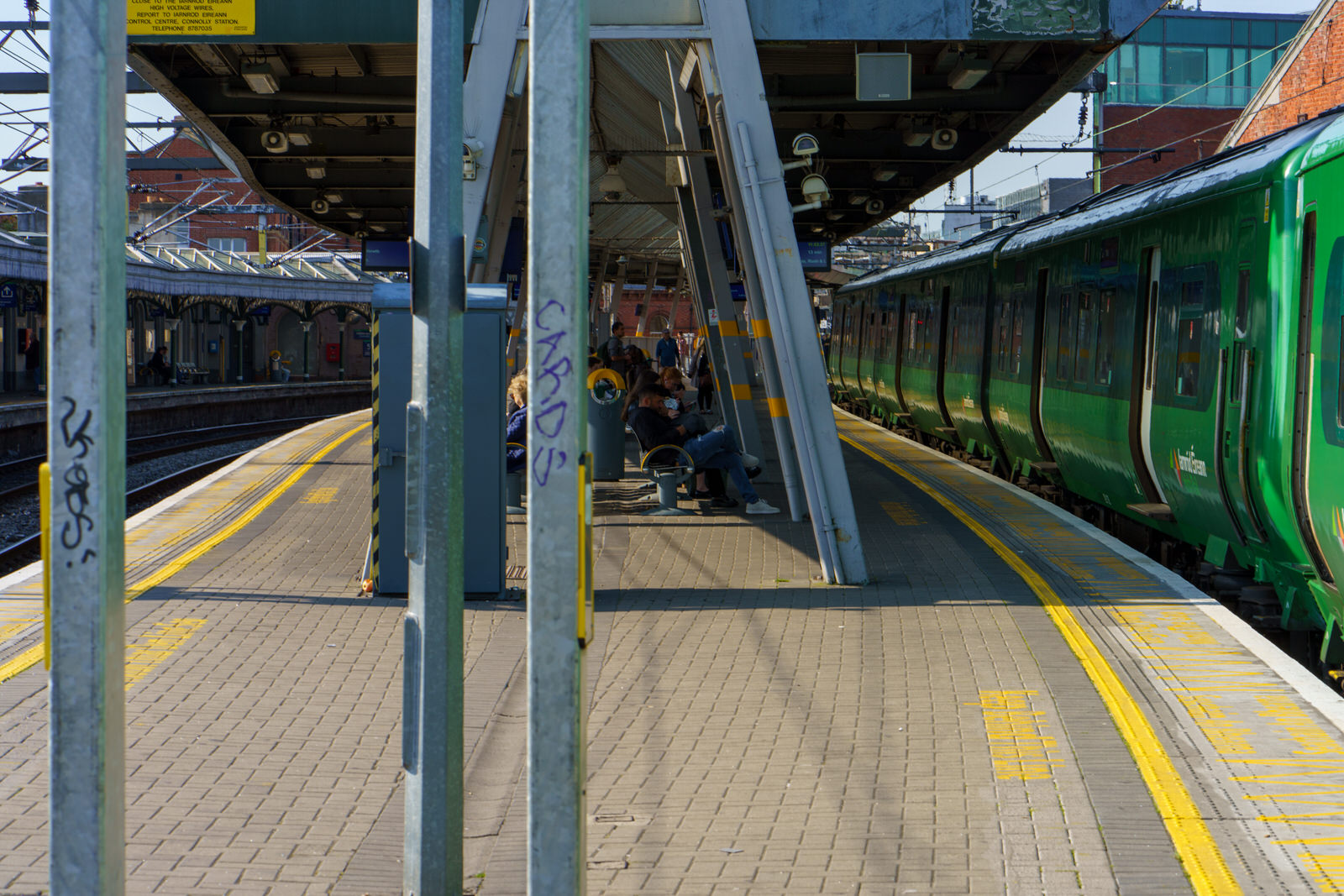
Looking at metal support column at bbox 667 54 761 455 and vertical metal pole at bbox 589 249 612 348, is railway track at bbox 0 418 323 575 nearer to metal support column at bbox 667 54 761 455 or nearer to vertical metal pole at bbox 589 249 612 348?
metal support column at bbox 667 54 761 455

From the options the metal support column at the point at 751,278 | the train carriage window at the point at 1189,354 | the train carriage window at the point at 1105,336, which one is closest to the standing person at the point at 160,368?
the metal support column at the point at 751,278

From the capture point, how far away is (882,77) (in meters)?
11.3

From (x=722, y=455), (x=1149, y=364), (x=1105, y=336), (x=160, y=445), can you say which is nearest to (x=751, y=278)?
(x=722, y=455)

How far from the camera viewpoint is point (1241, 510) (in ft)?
28.7

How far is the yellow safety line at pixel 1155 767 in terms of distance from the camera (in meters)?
4.73

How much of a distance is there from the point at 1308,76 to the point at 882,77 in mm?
23430

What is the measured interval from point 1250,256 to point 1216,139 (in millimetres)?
49151

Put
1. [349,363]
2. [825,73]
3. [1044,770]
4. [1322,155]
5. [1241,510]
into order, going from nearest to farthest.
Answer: [1044,770], [1322,155], [1241,510], [825,73], [349,363]

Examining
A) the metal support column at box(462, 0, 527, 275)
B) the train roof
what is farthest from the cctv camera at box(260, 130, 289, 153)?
the train roof

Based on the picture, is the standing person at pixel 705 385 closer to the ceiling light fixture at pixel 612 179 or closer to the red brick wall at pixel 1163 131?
the ceiling light fixture at pixel 612 179

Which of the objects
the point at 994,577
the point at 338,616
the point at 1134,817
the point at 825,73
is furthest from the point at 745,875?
the point at 825,73

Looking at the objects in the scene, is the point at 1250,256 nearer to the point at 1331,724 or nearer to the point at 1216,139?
the point at 1331,724

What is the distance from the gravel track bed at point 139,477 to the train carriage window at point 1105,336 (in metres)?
12.9

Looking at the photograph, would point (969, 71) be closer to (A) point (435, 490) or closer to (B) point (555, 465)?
(A) point (435, 490)
